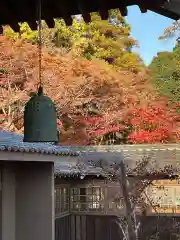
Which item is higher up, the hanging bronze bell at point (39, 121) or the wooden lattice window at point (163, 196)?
the hanging bronze bell at point (39, 121)

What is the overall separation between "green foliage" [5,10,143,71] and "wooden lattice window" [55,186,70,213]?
581cm

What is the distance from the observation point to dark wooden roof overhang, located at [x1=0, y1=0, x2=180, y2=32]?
1.86 metres

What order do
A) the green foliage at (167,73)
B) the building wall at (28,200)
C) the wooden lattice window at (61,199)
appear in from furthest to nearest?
the green foliage at (167,73)
the wooden lattice window at (61,199)
the building wall at (28,200)

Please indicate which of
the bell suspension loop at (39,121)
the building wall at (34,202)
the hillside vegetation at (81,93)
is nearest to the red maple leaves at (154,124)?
the hillside vegetation at (81,93)

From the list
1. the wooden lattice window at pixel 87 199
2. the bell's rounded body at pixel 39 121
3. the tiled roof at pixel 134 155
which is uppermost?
the tiled roof at pixel 134 155

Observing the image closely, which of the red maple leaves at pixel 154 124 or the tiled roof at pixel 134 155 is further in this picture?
the red maple leaves at pixel 154 124

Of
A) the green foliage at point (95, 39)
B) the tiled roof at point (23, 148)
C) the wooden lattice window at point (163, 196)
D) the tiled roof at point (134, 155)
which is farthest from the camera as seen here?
the green foliage at point (95, 39)

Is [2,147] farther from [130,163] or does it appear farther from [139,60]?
[139,60]

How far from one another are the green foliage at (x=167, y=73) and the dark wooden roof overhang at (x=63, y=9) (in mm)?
16114

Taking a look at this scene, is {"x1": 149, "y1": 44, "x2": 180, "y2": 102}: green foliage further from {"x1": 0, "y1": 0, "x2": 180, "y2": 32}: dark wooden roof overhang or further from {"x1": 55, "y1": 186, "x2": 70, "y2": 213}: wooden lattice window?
{"x1": 0, "y1": 0, "x2": 180, "y2": 32}: dark wooden roof overhang

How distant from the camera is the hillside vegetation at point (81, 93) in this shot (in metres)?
15.3

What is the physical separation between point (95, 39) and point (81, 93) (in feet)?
14.7

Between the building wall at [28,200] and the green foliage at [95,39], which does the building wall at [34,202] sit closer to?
the building wall at [28,200]

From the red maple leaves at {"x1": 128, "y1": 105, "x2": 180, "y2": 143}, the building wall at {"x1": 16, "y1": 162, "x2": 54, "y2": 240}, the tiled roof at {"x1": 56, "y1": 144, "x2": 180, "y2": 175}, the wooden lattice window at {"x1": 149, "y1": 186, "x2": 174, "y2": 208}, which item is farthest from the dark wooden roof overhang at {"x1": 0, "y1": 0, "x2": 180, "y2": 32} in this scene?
the red maple leaves at {"x1": 128, "y1": 105, "x2": 180, "y2": 143}
